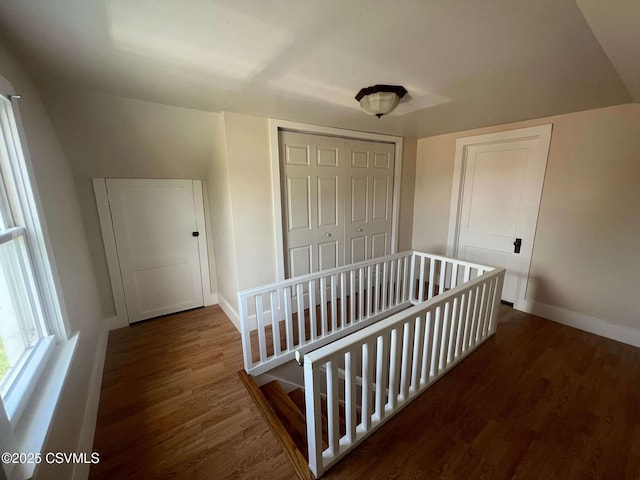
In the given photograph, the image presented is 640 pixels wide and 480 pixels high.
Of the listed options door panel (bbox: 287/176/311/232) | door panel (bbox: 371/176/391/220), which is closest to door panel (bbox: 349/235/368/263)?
door panel (bbox: 371/176/391/220)

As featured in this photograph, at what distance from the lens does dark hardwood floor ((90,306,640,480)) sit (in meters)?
1.28

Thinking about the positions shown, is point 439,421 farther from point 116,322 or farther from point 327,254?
point 116,322

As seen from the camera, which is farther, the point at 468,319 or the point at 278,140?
the point at 278,140

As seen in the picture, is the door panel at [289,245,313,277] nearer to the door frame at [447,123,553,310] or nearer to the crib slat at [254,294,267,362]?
the crib slat at [254,294,267,362]

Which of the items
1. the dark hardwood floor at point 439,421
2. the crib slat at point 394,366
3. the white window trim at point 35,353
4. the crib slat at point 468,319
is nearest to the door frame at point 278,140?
the dark hardwood floor at point 439,421

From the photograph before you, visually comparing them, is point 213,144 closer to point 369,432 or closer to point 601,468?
point 369,432

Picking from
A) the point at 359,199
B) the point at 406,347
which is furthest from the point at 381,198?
the point at 406,347

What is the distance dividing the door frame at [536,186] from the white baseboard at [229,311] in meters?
2.78

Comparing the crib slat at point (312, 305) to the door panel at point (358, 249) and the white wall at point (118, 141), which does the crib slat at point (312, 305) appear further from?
the white wall at point (118, 141)

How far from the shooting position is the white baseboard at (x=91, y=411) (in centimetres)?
123

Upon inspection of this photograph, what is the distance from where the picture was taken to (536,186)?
2.60 m

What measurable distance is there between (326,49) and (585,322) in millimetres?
3293

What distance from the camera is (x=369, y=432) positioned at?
143 centimetres

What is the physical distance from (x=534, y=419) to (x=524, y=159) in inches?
95.1
